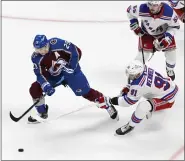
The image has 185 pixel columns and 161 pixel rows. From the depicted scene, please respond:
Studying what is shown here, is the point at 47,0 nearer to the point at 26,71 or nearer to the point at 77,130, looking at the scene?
the point at 26,71

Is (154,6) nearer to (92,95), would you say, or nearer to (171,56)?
(171,56)

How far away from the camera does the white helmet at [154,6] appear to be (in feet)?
8.86

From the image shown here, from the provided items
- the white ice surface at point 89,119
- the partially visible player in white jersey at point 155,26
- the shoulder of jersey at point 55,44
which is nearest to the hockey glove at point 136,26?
the partially visible player in white jersey at point 155,26

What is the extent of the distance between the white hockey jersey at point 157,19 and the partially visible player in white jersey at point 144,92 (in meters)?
0.47

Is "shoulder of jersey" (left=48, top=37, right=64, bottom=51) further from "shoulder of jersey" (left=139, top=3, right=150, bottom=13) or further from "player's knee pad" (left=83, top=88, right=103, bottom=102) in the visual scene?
"shoulder of jersey" (left=139, top=3, right=150, bottom=13)

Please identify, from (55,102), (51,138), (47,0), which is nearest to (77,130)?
(51,138)

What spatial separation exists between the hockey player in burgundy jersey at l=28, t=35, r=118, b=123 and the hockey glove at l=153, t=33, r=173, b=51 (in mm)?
593

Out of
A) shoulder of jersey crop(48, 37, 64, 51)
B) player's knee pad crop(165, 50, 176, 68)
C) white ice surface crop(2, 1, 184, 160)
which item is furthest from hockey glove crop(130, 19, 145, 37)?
shoulder of jersey crop(48, 37, 64, 51)

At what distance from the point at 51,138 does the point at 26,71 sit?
37.5 inches

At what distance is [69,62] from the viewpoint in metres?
2.50

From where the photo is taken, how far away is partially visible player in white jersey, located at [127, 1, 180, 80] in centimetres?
279

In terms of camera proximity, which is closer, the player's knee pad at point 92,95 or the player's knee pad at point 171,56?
the player's knee pad at point 92,95

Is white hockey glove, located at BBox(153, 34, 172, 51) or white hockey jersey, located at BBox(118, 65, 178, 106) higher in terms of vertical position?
white hockey glove, located at BBox(153, 34, 172, 51)

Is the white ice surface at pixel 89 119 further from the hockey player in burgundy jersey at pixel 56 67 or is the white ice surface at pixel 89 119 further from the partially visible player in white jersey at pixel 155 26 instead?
the partially visible player in white jersey at pixel 155 26
